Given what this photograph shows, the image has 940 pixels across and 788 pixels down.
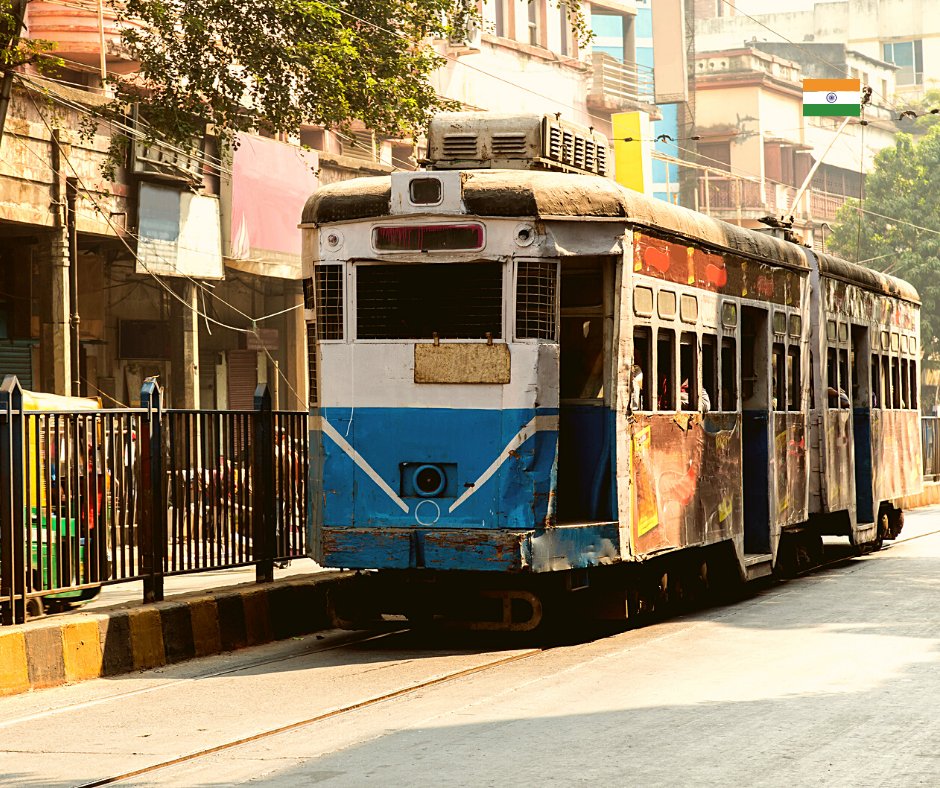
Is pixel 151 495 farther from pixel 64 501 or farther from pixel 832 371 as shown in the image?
pixel 832 371

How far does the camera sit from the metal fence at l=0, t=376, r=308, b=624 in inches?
344

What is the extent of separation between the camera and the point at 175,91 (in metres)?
18.9

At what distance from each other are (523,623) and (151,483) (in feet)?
8.00

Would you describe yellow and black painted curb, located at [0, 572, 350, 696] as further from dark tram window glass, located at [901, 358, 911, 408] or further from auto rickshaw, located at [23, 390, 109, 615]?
dark tram window glass, located at [901, 358, 911, 408]

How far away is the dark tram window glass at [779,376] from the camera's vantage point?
12.8 meters

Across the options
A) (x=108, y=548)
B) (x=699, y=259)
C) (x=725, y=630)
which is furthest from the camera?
(x=699, y=259)

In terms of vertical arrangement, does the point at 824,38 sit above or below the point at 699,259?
above

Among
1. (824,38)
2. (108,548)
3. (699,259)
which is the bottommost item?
(108,548)

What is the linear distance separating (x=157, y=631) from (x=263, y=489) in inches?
65.9

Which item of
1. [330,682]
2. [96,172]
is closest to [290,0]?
[96,172]

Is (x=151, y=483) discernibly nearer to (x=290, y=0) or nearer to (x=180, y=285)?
(x=290, y=0)

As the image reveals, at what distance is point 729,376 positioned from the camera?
1182 cm

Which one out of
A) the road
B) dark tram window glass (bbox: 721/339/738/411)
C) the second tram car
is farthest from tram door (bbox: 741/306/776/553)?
the road

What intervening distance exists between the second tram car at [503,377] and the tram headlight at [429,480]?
16mm
